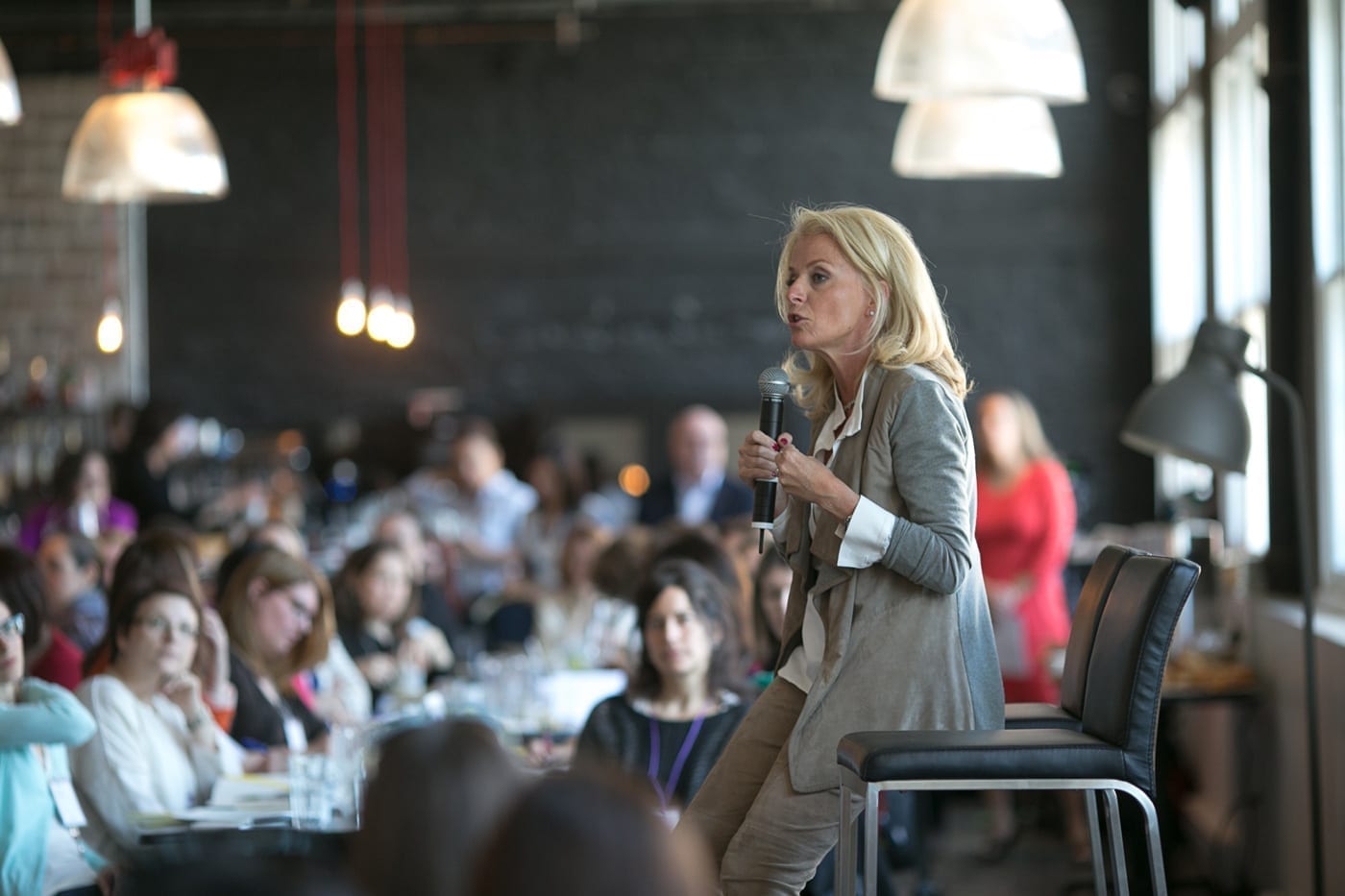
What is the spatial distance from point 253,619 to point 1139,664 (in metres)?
2.97

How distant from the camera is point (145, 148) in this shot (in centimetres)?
531

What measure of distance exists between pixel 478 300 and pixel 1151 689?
9291mm

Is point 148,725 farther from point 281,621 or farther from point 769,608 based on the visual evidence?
point 769,608

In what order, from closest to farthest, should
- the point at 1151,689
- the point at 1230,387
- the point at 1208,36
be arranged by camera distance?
the point at 1151,689, the point at 1230,387, the point at 1208,36

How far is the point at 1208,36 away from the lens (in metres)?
6.75

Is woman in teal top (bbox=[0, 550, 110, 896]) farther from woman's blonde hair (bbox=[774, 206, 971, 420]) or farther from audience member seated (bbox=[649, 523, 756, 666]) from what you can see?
audience member seated (bbox=[649, 523, 756, 666])

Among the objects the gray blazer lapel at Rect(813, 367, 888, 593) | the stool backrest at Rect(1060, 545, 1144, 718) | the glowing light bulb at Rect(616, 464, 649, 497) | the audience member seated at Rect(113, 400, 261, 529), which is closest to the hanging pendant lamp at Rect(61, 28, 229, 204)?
the gray blazer lapel at Rect(813, 367, 888, 593)

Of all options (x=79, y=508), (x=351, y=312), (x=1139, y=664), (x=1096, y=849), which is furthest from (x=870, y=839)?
(x=79, y=508)

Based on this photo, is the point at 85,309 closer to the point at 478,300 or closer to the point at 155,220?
the point at 155,220

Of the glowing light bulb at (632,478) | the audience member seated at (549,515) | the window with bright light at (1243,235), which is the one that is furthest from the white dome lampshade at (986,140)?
the glowing light bulb at (632,478)

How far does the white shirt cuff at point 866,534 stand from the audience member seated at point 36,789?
5.33ft

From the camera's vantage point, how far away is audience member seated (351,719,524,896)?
1.39 metres

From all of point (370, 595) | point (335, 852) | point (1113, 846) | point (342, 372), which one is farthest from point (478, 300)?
point (335, 852)

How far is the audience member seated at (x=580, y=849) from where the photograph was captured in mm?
1272
